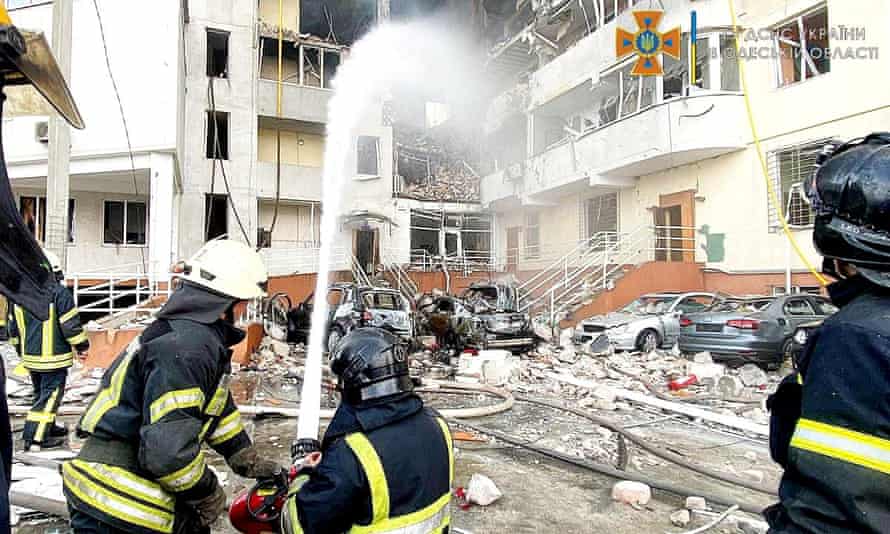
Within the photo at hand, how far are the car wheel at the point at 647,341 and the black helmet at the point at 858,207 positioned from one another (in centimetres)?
1167

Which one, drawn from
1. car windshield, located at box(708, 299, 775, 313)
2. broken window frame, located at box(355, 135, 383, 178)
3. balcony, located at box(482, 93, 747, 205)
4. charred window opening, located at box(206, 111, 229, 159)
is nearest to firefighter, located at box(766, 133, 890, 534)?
car windshield, located at box(708, 299, 775, 313)

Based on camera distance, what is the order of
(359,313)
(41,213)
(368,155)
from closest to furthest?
1. (359,313)
2. (41,213)
3. (368,155)

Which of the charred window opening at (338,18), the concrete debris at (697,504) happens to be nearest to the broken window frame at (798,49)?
the concrete debris at (697,504)

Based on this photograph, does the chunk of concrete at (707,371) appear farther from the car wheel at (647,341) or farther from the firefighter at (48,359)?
the firefighter at (48,359)

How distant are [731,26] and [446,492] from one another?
1712cm

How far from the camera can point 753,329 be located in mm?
10266

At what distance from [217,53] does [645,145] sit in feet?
51.0

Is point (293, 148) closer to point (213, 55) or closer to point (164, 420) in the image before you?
point (213, 55)

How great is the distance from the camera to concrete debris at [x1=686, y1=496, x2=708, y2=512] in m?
4.11

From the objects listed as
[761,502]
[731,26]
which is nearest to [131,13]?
[731,26]

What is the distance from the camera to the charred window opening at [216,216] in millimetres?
19766

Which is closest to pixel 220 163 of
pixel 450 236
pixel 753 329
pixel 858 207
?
pixel 450 236

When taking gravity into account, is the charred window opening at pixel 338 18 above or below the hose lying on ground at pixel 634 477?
above

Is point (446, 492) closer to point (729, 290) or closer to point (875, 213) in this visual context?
point (875, 213)
